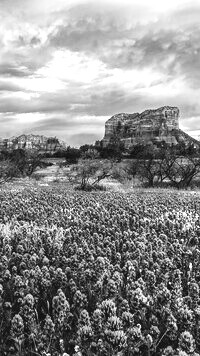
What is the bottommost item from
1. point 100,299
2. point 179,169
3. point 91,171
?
point 100,299

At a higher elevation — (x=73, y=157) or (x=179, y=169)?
(x=73, y=157)

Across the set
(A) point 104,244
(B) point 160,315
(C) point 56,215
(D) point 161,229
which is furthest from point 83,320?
(C) point 56,215

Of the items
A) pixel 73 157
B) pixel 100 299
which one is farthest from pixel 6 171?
pixel 100 299

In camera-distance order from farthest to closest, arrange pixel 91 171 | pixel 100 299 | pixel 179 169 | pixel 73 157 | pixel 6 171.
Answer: pixel 73 157
pixel 179 169
pixel 6 171
pixel 91 171
pixel 100 299

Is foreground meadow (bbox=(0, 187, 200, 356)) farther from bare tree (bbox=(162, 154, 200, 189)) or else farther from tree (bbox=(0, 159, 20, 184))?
bare tree (bbox=(162, 154, 200, 189))

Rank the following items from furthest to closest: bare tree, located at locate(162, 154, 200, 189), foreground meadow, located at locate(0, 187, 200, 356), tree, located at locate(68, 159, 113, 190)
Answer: bare tree, located at locate(162, 154, 200, 189)
tree, located at locate(68, 159, 113, 190)
foreground meadow, located at locate(0, 187, 200, 356)

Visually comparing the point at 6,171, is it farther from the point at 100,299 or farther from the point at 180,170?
the point at 100,299

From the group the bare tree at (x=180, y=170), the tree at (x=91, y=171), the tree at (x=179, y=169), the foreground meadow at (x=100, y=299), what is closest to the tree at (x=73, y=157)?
the tree at (x=91, y=171)

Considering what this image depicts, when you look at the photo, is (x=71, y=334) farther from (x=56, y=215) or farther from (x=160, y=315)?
(x=56, y=215)

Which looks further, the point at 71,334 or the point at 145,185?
the point at 145,185

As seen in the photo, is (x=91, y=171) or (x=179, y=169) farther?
(x=179, y=169)

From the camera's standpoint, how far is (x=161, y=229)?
11.0 metres

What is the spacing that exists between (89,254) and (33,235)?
2.53 metres

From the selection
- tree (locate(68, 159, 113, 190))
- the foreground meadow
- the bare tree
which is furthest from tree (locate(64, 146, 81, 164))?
the foreground meadow
